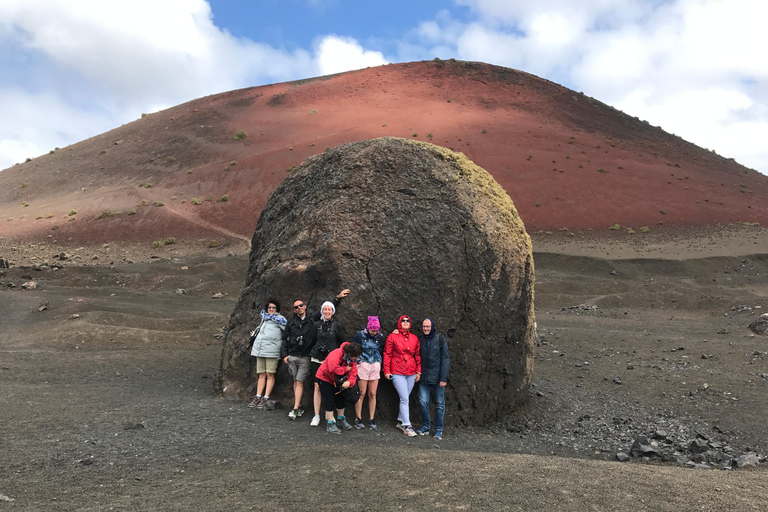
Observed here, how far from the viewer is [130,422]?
5383mm

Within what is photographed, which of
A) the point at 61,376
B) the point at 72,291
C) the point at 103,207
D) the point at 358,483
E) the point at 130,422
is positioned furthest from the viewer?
the point at 103,207

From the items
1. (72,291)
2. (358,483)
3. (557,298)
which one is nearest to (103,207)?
(72,291)

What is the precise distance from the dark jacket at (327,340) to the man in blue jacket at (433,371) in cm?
95

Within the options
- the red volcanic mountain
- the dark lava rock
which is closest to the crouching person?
the dark lava rock

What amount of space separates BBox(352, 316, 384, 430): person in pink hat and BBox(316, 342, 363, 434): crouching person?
112 millimetres

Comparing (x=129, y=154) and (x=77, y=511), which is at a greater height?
(x=129, y=154)

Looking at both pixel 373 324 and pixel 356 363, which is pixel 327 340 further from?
pixel 373 324

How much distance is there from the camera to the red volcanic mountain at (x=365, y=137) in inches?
1282

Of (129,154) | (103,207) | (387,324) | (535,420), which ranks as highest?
(129,154)

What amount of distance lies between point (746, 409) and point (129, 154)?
150ft

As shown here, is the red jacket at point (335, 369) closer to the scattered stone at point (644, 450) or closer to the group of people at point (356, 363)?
the group of people at point (356, 363)

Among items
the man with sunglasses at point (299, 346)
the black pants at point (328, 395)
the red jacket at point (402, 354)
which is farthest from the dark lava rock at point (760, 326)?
the black pants at point (328, 395)

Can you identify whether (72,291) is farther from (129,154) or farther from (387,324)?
(129,154)

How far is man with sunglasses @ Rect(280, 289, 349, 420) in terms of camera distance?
19.3 ft
